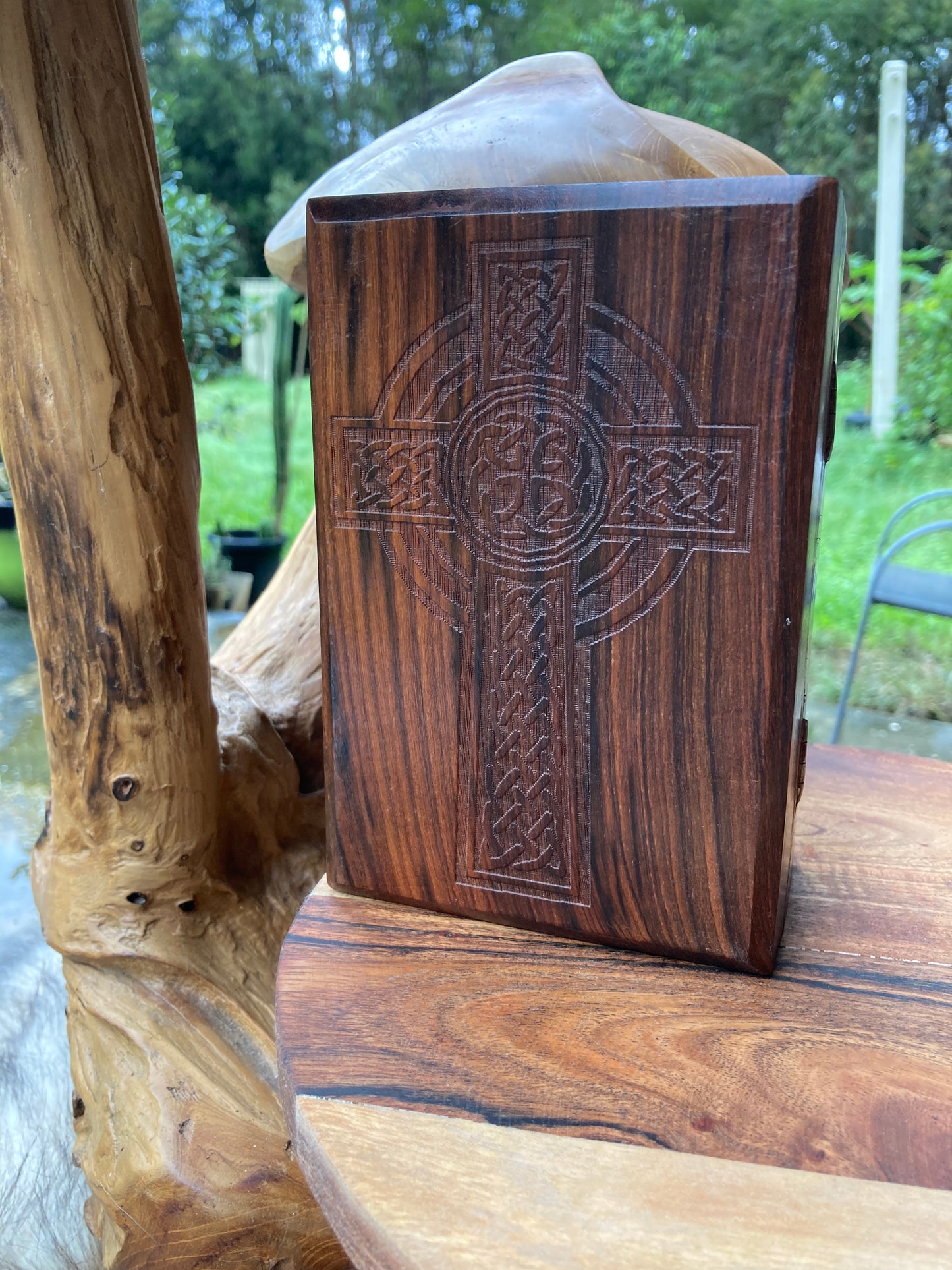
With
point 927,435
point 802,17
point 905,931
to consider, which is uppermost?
point 802,17

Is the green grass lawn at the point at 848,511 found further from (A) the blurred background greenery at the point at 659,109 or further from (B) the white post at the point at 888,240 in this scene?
(B) the white post at the point at 888,240

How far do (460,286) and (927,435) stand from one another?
3820 mm

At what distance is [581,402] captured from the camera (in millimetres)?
441

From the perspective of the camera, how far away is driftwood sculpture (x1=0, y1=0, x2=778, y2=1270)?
24.4 inches

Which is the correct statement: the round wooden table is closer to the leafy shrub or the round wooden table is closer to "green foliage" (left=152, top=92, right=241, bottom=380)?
"green foliage" (left=152, top=92, right=241, bottom=380)

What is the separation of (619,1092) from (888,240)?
11.9ft

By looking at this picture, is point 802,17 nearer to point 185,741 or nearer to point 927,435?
point 927,435

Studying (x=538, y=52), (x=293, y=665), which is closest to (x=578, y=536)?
(x=293, y=665)

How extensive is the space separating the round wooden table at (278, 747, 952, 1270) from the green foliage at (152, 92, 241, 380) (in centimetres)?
245

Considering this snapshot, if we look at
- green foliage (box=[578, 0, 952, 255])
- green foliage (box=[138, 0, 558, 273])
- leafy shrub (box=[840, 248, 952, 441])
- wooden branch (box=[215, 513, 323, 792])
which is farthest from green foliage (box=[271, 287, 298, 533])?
leafy shrub (box=[840, 248, 952, 441])

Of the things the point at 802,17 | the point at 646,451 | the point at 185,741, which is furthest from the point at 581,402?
the point at 802,17

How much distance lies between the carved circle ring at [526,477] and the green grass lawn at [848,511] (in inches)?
88.0

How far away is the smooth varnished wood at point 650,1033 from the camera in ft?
1.33

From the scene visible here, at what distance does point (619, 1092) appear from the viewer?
1.39ft
